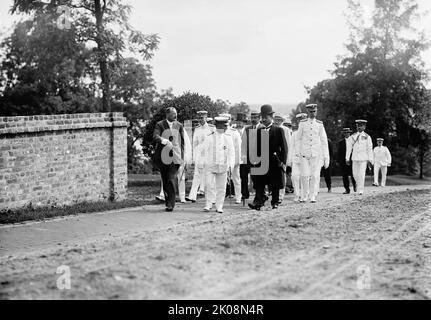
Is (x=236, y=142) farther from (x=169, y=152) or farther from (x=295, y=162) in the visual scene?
(x=169, y=152)

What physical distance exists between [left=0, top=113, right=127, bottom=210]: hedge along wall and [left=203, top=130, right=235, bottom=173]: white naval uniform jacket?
9.91ft

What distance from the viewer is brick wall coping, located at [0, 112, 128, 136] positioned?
493 inches

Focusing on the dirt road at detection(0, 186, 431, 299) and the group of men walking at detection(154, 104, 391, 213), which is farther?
the group of men walking at detection(154, 104, 391, 213)

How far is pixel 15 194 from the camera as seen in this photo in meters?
12.5

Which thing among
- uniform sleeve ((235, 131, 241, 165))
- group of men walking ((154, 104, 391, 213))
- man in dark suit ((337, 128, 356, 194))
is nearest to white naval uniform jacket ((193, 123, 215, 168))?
group of men walking ((154, 104, 391, 213))

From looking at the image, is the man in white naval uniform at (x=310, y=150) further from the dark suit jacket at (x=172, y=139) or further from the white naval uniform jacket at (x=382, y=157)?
the white naval uniform jacket at (x=382, y=157)

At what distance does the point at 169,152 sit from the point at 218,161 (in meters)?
1.16

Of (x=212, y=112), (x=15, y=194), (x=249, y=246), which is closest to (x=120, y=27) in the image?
(x=212, y=112)

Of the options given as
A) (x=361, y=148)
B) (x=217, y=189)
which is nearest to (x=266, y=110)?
(x=217, y=189)

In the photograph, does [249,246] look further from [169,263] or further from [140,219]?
[140,219]

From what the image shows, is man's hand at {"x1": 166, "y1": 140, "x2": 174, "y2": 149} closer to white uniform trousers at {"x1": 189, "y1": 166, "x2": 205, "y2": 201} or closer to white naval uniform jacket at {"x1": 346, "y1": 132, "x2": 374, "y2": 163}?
white uniform trousers at {"x1": 189, "y1": 166, "x2": 205, "y2": 201}

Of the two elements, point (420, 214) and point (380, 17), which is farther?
point (380, 17)

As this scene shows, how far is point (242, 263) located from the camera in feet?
23.9

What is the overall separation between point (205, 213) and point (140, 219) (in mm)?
1495
